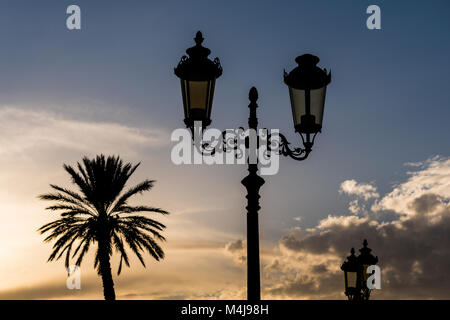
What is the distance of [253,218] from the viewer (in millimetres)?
6766

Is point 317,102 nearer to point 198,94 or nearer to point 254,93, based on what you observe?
point 254,93

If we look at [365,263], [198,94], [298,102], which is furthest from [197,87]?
[365,263]

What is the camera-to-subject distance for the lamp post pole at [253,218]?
255 inches

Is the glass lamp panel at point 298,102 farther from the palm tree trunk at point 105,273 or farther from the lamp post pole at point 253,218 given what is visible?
the palm tree trunk at point 105,273

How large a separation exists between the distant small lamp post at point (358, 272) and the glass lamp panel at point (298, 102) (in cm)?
834

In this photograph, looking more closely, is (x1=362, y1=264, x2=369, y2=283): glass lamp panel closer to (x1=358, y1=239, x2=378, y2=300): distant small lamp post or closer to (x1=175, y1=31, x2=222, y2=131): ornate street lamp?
(x1=358, y1=239, x2=378, y2=300): distant small lamp post

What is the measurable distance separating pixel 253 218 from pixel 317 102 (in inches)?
65.0

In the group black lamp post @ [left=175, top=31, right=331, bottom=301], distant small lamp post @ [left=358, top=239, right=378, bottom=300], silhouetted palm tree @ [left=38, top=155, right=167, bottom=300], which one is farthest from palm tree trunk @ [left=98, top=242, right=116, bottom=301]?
black lamp post @ [left=175, top=31, right=331, bottom=301]

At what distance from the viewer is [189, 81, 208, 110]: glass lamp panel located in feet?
23.5

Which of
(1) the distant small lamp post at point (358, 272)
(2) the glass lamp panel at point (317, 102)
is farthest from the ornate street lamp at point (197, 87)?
(1) the distant small lamp post at point (358, 272)

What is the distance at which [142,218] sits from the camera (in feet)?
98.4
